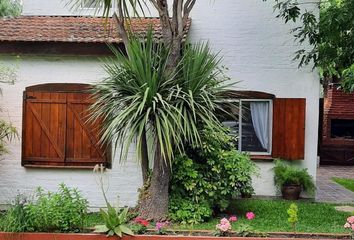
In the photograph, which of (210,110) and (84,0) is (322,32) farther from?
(84,0)

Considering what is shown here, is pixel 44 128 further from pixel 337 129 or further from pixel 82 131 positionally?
pixel 337 129

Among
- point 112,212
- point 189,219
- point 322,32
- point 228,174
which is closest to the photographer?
point 112,212

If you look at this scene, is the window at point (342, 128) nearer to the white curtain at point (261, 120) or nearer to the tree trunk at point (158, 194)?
the white curtain at point (261, 120)

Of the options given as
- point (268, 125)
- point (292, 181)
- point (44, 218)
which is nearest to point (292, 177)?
point (292, 181)

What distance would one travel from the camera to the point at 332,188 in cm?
1241

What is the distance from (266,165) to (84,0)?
219 inches

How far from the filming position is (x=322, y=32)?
9234 mm

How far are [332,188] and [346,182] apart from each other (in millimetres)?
1566

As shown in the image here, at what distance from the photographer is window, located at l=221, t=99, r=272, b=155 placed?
35.4 ft

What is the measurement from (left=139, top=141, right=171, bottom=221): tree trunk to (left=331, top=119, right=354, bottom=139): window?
46.3 feet

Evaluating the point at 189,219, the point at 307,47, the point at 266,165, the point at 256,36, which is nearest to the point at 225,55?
the point at 256,36

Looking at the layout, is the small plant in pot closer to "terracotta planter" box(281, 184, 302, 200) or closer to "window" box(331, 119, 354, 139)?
"terracotta planter" box(281, 184, 302, 200)

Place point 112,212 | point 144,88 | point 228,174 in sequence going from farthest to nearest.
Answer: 1. point 228,174
2. point 144,88
3. point 112,212

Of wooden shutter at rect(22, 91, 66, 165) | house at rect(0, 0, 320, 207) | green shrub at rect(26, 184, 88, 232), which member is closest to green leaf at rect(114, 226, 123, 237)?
green shrub at rect(26, 184, 88, 232)
